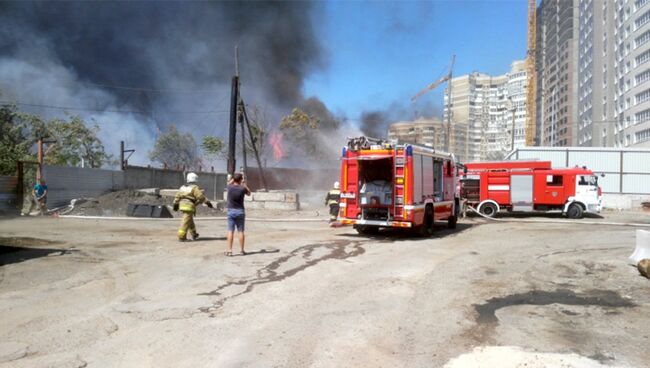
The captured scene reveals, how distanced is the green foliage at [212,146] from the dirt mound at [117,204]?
19.2 m

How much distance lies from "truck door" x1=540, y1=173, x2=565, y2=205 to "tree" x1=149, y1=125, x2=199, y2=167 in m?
30.1

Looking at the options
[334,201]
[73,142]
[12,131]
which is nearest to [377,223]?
[334,201]

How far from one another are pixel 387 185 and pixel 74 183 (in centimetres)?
1443

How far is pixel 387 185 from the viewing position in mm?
12344

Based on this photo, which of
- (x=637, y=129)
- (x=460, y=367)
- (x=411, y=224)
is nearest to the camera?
(x=460, y=367)

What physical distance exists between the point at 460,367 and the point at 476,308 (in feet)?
6.33

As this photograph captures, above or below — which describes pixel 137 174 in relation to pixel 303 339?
above

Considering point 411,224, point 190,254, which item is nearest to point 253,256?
point 190,254

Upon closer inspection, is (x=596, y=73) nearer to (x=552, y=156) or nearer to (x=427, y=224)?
(x=552, y=156)

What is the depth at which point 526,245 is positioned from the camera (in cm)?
1146

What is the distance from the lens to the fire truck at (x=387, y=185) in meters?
11.9

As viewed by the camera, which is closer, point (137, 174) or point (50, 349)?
point (50, 349)

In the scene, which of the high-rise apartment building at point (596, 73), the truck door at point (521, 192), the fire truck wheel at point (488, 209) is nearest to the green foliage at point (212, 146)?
the fire truck wheel at point (488, 209)

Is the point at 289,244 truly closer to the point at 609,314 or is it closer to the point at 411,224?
the point at 411,224
